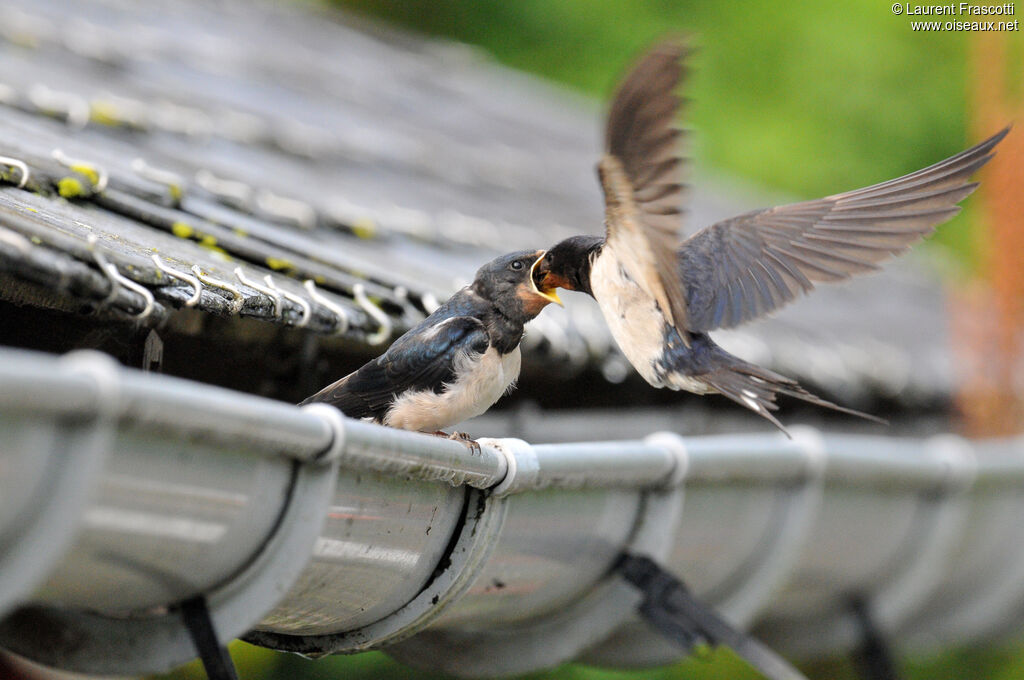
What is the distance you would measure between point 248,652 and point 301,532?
189 inches

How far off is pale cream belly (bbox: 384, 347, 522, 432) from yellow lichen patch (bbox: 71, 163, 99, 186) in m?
0.67

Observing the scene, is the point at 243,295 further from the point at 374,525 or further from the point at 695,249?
the point at 695,249

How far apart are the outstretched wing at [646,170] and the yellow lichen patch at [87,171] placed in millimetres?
923

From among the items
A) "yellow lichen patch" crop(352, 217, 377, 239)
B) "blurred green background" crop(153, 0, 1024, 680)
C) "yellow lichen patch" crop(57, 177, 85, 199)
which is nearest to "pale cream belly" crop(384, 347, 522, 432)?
"yellow lichen patch" crop(57, 177, 85, 199)

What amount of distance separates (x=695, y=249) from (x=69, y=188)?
1.11 m

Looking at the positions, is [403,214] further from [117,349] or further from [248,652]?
[248,652]

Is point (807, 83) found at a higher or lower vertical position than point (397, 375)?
higher

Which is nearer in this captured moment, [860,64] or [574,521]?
[574,521]

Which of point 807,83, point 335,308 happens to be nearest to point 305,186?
point 335,308

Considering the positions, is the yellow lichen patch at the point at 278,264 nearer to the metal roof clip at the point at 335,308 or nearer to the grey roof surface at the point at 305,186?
the grey roof surface at the point at 305,186

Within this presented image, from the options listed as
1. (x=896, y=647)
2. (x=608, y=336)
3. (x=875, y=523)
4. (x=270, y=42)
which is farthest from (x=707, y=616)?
(x=270, y=42)

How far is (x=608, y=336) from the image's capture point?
2.92m

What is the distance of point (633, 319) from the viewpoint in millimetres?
2072

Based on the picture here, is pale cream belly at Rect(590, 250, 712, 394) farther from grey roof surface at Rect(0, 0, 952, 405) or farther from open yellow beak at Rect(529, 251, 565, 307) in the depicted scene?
grey roof surface at Rect(0, 0, 952, 405)
